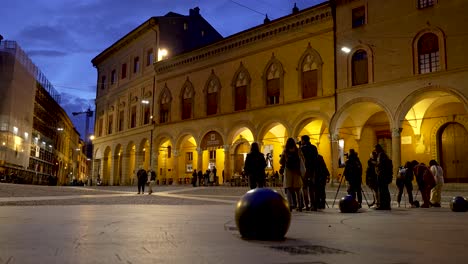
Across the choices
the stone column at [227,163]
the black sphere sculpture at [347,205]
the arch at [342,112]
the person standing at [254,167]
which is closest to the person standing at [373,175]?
the black sphere sculpture at [347,205]

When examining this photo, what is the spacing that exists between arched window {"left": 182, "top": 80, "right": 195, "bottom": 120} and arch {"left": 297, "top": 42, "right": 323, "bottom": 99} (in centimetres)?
1085

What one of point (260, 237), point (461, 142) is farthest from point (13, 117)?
point (260, 237)

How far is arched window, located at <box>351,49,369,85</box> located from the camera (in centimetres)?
2650

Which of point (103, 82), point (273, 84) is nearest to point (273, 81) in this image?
point (273, 84)

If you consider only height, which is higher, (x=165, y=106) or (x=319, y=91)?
(x=165, y=106)

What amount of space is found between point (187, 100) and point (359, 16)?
16093mm

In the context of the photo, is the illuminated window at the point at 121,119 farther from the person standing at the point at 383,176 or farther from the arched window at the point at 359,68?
the person standing at the point at 383,176

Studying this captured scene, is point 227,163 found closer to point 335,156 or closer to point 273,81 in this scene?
point 273,81

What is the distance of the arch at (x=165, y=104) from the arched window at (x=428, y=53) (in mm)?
21286

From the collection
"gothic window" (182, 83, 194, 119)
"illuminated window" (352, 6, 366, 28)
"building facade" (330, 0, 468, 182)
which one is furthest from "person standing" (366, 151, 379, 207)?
"gothic window" (182, 83, 194, 119)

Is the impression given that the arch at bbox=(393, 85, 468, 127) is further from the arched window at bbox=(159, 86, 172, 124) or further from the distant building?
the distant building

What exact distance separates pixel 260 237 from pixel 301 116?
23557mm

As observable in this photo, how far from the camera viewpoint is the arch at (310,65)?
28.5 metres

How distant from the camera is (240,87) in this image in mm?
33594
